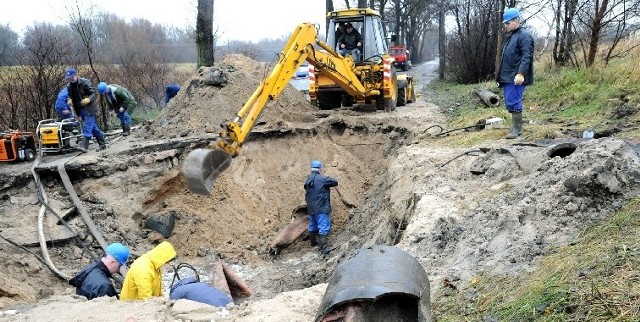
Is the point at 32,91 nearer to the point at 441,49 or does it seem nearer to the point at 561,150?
the point at 561,150

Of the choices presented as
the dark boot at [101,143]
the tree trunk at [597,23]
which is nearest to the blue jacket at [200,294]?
the dark boot at [101,143]

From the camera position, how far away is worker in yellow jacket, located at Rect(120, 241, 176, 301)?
201 inches

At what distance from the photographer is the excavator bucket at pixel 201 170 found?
5.76m

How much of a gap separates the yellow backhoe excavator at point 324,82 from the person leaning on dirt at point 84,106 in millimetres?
3740

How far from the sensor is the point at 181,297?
477 centimetres

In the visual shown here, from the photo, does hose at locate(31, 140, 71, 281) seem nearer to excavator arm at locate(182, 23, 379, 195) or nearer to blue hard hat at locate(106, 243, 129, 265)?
blue hard hat at locate(106, 243, 129, 265)

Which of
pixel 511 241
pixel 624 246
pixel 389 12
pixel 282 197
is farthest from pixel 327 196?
pixel 389 12

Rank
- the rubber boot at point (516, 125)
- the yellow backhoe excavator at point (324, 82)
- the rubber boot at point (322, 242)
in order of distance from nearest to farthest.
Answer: the yellow backhoe excavator at point (324, 82) < the rubber boot at point (516, 125) < the rubber boot at point (322, 242)

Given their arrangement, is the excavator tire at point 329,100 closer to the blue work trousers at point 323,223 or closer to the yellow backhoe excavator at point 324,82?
the yellow backhoe excavator at point 324,82

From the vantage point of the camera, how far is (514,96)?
7.23 m

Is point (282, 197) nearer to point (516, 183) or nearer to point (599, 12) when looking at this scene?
point (516, 183)

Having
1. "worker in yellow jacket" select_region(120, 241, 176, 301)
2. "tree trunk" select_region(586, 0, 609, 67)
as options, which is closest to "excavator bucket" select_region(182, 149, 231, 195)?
"worker in yellow jacket" select_region(120, 241, 176, 301)

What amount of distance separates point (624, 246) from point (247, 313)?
2.66m

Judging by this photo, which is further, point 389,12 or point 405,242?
point 389,12
